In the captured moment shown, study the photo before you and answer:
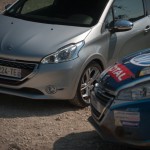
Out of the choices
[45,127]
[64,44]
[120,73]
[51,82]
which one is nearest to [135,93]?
[120,73]

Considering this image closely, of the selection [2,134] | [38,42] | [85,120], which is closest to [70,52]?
[38,42]

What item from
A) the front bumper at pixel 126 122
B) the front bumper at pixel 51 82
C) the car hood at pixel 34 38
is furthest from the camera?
the car hood at pixel 34 38

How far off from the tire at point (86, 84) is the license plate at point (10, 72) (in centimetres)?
79

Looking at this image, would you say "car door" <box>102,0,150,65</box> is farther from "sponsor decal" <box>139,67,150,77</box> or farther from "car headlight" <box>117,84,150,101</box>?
"car headlight" <box>117,84,150,101</box>

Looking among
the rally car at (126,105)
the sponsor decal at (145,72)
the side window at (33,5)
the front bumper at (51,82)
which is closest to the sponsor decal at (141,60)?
the rally car at (126,105)

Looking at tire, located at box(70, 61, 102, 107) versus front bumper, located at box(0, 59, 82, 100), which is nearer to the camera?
front bumper, located at box(0, 59, 82, 100)

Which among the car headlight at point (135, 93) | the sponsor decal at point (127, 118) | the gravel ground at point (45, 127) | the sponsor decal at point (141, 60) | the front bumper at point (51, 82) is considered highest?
the sponsor decal at point (141, 60)

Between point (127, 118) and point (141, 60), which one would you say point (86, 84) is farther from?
point (127, 118)

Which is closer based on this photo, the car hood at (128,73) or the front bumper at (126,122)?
the front bumper at (126,122)

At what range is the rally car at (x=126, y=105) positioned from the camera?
4.50 metres

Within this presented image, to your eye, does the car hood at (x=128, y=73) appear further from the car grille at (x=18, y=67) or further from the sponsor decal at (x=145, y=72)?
the car grille at (x=18, y=67)

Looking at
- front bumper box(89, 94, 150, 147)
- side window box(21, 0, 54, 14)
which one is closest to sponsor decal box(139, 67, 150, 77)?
front bumper box(89, 94, 150, 147)

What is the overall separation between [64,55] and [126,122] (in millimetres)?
2010

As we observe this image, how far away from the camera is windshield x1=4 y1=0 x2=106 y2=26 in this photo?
709 centimetres
